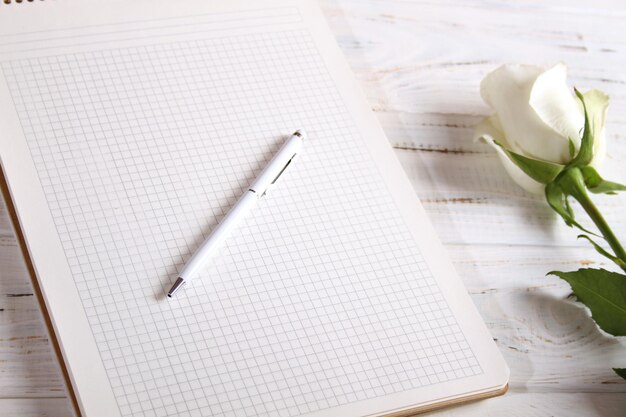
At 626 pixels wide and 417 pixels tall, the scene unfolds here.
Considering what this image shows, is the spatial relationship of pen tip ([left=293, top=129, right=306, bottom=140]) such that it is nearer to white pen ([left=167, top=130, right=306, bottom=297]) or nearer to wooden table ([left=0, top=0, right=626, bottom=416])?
white pen ([left=167, top=130, right=306, bottom=297])

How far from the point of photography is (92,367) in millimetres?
486

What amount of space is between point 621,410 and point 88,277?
40cm

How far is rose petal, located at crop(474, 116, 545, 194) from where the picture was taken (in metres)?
0.66

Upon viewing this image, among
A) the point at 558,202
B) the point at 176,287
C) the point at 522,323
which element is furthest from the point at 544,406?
the point at 176,287

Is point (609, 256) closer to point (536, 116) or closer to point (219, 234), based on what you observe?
point (536, 116)

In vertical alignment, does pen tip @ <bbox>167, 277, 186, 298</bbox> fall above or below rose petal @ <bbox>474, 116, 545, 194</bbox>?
above

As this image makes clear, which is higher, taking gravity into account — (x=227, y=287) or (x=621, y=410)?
(x=227, y=287)

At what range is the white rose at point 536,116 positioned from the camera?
0.64 meters

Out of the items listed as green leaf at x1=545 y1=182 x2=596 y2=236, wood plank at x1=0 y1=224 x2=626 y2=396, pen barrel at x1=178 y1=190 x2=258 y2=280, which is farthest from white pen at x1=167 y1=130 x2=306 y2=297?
green leaf at x1=545 y1=182 x2=596 y2=236

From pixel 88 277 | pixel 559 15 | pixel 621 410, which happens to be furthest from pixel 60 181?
pixel 559 15

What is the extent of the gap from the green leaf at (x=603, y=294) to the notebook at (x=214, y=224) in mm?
86

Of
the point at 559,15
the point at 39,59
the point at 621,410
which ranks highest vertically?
the point at 39,59

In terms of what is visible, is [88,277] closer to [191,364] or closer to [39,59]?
[191,364]

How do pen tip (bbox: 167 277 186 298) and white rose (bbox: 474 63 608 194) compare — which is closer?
pen tip (bbox: 167 277 186 298)
